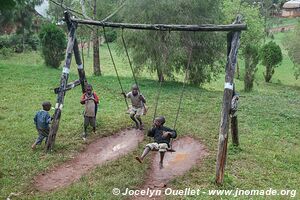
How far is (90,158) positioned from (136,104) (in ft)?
7.20

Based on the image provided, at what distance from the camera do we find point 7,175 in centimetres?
752

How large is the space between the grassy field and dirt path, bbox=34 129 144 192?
20cm

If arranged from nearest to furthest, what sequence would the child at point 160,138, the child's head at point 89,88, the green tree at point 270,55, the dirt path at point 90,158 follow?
the dirt path at point 90,158, the child at point 160,138, the child's head at point 89,88, the green tree at point 270,55

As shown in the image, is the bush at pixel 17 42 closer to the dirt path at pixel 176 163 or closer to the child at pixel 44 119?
the child at pixel 44 119

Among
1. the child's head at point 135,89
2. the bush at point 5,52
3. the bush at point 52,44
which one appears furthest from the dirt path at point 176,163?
the bush at point 5,52

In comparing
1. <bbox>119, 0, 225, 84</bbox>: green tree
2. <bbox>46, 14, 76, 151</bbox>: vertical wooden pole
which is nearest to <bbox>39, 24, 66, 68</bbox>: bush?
<bbox>119, 0, 225, 84</bbox>: green tree

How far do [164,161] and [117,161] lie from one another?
102cm

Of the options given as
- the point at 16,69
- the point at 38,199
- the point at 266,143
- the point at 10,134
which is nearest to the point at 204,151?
the point at 266,143

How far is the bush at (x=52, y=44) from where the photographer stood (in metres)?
20.3

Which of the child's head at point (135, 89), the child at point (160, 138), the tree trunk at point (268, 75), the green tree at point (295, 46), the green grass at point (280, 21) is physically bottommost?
the tree trunk at point (268, 75)

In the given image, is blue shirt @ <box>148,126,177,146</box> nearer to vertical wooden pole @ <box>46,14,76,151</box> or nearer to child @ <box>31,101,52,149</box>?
vertical wooden pole @ <box>46,14,76,151</box>

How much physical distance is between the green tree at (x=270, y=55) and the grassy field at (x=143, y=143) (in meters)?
7.77

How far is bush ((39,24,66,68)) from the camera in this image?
2028 cm

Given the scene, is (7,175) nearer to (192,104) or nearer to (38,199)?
(38,199)
